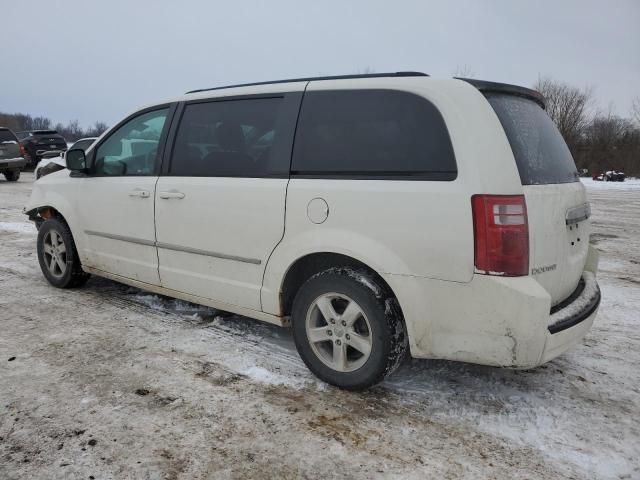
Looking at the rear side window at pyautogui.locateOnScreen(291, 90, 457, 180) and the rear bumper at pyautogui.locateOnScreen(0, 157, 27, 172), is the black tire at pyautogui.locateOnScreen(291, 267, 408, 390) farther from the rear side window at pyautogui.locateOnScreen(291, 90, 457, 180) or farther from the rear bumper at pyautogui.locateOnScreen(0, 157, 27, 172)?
the rear bumper at pyautogui.locateOnScreen(0, 157, 27, 172)

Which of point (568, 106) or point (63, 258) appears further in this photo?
point (568, 106)

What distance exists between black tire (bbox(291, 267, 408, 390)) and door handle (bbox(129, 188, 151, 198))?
5.34 ft

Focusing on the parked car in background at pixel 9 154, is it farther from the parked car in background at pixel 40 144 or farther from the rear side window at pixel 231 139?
the rear side window at pixel 231 139

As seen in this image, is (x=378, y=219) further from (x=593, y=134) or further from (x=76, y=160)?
(x=593, y=134)

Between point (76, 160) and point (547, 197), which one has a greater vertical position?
point (76, 160)

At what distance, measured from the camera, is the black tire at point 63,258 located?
181 inches

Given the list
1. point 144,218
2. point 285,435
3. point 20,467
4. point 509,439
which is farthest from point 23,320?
point 509,439

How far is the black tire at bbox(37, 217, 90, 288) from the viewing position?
461 cm

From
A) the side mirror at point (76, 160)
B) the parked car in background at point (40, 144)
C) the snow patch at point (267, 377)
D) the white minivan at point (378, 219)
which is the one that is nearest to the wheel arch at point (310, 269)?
the white minivan at point (378, 219)

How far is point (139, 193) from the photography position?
385 centimetres

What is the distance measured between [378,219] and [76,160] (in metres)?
3.02

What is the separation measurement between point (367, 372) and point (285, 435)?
22.6 inches

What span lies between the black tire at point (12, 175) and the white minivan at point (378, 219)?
15.0 metres

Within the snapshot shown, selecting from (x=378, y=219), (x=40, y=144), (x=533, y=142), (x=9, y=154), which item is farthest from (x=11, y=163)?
(x=533, y=142)
